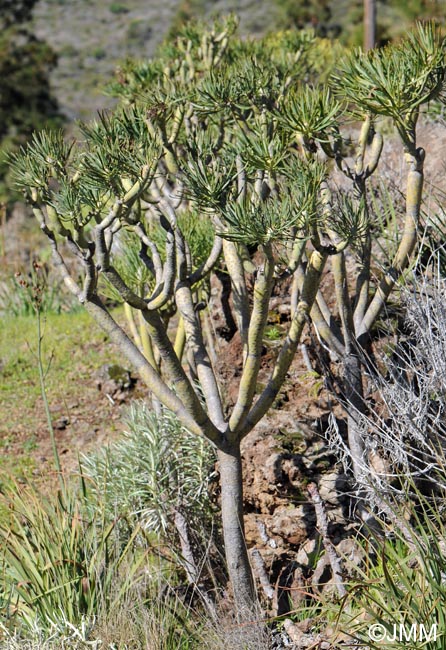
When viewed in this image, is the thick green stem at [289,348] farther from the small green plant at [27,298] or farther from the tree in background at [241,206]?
the small green plant at [27,298]

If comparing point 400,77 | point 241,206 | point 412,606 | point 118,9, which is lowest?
point 412,606

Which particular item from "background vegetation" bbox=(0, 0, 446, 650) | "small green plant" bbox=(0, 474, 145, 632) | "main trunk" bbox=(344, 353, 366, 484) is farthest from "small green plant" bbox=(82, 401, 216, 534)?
"main trunk" bbox=(344, 353, 366, 484)

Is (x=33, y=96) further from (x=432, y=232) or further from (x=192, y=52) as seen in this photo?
(x=432, y=232)

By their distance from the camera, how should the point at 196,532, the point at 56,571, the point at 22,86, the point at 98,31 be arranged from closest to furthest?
1. the point at 56,571
2. the point at 196,532
3. the point at 22,86
4. the point at 98,31

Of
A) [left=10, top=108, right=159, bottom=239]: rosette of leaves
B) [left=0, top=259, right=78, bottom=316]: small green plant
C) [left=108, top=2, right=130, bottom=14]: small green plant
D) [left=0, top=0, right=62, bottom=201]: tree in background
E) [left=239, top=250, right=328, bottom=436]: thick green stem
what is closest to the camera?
[left=10, top=108, right=159, bottom=239]: rosette of leaves

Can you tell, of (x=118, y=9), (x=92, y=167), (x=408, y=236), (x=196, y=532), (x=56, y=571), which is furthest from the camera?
(x=118, y=9)

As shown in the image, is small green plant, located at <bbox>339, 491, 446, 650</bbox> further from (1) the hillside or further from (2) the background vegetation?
(1) the hillside

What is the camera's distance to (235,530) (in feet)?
13.8

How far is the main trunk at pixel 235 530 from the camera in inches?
165

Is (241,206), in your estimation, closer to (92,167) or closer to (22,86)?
(92,167)

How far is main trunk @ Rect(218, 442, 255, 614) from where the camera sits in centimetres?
420

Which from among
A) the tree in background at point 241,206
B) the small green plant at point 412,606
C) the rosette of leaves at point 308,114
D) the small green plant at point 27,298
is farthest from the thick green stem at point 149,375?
the small green plant at point 27,298

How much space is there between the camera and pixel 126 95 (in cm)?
709

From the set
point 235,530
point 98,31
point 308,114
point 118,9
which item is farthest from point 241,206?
point 118,9
